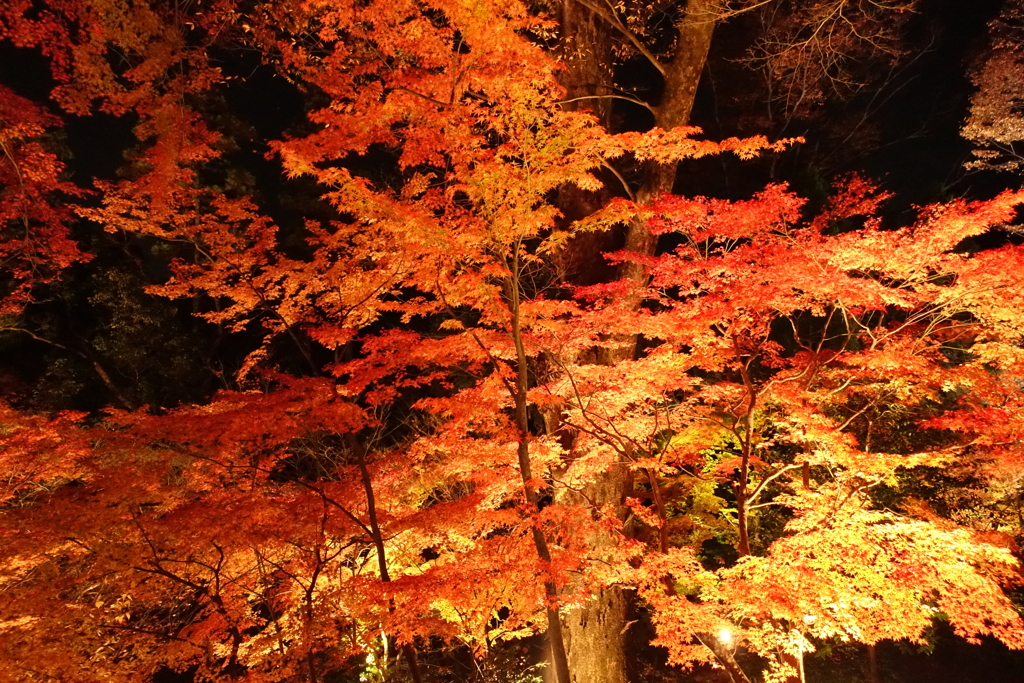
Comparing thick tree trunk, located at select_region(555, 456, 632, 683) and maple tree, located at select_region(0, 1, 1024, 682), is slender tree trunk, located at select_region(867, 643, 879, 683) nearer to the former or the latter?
maple tree, located at select_region(0, 1, 1024, 682)

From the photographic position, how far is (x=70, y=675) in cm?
686

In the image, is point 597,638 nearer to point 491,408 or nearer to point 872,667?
point 491,408

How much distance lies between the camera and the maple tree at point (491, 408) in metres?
6.02

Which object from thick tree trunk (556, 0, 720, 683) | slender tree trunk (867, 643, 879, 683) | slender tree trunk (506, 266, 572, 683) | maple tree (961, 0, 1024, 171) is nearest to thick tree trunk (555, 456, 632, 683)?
thick tree trunk (556, 0, 720, 683)

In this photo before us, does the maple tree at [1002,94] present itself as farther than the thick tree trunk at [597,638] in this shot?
Yes

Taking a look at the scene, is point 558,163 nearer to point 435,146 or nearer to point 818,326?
point 435,146

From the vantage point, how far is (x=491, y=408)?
742cm

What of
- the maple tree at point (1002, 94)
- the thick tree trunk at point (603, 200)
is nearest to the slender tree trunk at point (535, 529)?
the thick tree trunk at point (603, 200)

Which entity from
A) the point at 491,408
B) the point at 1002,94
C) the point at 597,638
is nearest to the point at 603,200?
the point at 491,408

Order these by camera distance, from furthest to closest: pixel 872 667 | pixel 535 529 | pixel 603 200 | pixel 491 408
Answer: pixel 872 667 < pixel 603 200 < pixel 491 408 < pixel 535 529

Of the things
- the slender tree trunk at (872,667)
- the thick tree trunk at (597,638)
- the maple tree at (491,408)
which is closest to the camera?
the maple tree at (491,408)

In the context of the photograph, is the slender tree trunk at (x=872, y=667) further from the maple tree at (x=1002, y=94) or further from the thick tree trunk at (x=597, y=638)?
the maple tree at (x=1002, y=94)

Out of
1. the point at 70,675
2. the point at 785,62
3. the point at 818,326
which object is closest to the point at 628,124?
the point at 785,62

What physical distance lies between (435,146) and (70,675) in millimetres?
7537
